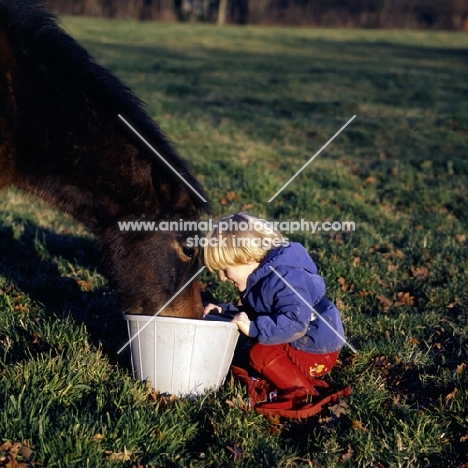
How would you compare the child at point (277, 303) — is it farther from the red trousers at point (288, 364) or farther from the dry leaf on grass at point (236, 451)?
the dry leaf on grass at point (236, 451)

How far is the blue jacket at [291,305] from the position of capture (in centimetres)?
386

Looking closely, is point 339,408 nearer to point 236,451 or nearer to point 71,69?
point 236,451

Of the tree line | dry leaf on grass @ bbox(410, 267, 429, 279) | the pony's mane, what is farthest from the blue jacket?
the tree line

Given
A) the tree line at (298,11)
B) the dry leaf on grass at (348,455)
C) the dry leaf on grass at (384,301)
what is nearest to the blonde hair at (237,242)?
the dry leaf on grass at (348,455)

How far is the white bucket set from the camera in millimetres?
3617

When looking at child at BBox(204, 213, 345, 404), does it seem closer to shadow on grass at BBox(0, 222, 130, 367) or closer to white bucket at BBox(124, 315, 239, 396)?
white bucket at BBox(124, 315, 239, 396)

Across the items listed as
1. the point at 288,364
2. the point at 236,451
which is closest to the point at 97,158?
the point at 288,364

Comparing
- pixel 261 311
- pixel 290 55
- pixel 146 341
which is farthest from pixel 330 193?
pixel 290 55

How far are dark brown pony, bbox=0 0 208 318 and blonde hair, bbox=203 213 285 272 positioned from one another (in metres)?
0.14

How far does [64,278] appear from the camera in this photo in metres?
5.52

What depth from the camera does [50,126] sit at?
3.96 m

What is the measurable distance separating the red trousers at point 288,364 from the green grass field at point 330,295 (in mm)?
207

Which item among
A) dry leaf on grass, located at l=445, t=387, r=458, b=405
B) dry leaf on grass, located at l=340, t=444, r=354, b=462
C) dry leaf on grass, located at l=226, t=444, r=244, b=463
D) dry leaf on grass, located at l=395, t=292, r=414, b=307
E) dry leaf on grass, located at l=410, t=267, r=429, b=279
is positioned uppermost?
dry leaf on grass, located at l=445, t=387, r=458, b=405

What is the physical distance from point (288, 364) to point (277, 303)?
0.40 m
